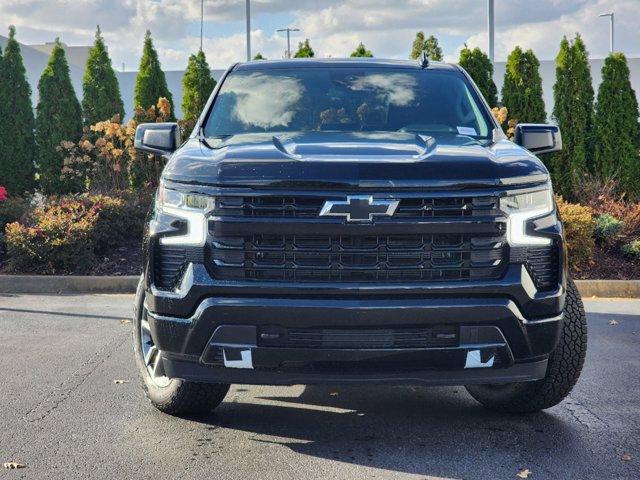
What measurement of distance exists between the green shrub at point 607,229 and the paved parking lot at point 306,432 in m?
5.82

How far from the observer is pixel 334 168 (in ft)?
14.8

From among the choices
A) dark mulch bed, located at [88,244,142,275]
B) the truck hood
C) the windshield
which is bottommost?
dark mulch bed, located at [88,244,142,275]

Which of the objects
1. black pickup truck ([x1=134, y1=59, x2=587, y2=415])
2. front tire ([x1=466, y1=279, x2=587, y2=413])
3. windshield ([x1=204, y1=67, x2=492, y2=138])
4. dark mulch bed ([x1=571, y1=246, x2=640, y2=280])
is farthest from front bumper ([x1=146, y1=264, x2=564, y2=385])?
dark mulch bed ([x1=571, y1=246, x2=640, y2=280])

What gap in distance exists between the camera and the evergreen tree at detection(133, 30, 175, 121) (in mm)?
17125

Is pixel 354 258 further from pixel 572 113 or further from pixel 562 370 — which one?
pixel 572 113

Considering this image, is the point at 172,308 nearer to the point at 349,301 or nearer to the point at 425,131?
the point at 349,301

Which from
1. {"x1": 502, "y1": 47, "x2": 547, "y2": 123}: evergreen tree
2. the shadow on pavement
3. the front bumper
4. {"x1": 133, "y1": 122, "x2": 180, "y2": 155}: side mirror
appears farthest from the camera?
{"x1": 502, "y1": 47, "x2": 547, "y2": 123}: evergreen tree

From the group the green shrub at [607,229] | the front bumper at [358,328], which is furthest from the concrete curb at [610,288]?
the front bumper at [358,328]

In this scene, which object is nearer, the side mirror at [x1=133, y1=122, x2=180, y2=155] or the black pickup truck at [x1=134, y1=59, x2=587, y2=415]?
the black pickup truck at [x1=134, y1=59, x2=587, y2=415]

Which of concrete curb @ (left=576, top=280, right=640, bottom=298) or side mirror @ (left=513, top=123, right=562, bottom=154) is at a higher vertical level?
side mirror @ (left=513, top=123, right=562, bottom=154)

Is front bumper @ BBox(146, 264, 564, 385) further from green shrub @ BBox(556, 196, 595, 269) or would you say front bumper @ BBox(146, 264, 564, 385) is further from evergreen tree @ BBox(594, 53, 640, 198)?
evergreen tree @ BBox(594, 53, 640, 198)

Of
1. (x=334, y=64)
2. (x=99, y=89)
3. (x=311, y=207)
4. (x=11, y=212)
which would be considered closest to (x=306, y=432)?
(x=311, y=207)

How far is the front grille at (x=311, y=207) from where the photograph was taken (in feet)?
14.7

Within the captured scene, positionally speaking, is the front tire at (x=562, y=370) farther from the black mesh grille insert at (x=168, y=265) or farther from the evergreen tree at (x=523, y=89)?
the evergreen tree at (x=523, y=89)
